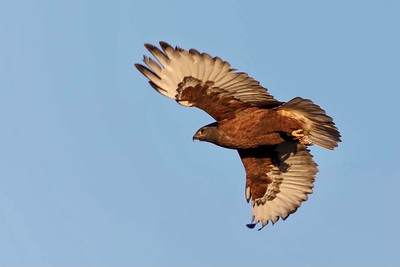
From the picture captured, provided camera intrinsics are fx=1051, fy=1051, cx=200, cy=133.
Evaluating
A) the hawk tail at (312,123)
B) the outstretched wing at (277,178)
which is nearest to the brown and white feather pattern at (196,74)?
the hawk tail at (312,123)

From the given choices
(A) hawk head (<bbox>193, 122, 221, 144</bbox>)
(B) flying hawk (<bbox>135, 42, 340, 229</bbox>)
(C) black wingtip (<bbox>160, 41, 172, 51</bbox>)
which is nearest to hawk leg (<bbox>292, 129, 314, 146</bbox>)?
(B) flying hawk (<bbox>135, 42, 340, 229</bbox>)

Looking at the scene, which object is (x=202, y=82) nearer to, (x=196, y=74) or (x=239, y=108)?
(x=196, y=74)

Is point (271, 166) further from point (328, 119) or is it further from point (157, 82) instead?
point (157, 82)

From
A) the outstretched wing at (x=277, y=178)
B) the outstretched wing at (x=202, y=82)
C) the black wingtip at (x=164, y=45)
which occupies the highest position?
the black wingtip at (x=164, y=45)

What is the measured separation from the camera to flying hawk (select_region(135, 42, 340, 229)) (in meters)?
15.1

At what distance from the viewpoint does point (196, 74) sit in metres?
15.2

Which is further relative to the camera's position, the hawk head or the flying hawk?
the hawk head

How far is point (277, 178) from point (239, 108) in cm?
189

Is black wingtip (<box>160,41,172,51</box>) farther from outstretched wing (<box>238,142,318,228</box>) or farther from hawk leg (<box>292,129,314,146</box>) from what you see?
outstretched wing (<box>238,142,318,228</box>)

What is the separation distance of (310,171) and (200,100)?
7.85 feet

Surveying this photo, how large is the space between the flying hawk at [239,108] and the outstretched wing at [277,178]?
22 mm

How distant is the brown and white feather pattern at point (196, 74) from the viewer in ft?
49.2

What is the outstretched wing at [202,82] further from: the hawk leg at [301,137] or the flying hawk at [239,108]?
the hawk leg at [301,137]

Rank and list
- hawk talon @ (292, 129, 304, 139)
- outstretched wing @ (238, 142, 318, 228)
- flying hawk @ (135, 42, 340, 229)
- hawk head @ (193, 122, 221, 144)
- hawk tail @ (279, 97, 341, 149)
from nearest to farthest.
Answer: flying hawk @ (135, 42, 340, 229), hawk tail @ (279, 97, 341, 149), hawk talon @ (292, 129, 304, 139), hawk head @ (193, 122, 221, 144), outstretched wing @ (238, 142, 318, 228)
